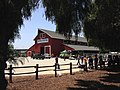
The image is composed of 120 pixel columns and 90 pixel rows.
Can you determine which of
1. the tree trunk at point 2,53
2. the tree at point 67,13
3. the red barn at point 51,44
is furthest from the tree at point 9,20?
the red barn at point 51,44

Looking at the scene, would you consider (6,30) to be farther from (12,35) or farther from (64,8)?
(64,8)

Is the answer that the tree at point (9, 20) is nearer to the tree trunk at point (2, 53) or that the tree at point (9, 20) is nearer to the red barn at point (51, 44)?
the tree trunk at point (2, 53)

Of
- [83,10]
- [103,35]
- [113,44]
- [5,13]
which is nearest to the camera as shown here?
[5,13]

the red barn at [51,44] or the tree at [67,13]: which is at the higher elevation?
the red barn at [51,44]

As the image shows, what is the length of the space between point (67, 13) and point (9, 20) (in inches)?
233

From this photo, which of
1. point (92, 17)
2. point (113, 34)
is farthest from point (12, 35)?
point (113, 34)

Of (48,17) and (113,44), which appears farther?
(113,44)

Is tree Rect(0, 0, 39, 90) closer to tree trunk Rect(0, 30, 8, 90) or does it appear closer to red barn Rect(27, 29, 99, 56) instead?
tree trunk Rect(0, 30, 8, 90)

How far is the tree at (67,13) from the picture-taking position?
569 inches

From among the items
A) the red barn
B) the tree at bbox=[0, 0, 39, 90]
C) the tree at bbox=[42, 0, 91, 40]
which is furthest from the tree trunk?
the red barn

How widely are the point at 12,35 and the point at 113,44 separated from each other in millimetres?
20936

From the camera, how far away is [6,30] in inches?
443

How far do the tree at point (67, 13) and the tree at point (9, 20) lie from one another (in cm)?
157

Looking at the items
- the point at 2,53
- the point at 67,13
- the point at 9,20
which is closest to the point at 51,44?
the point at 67,13
